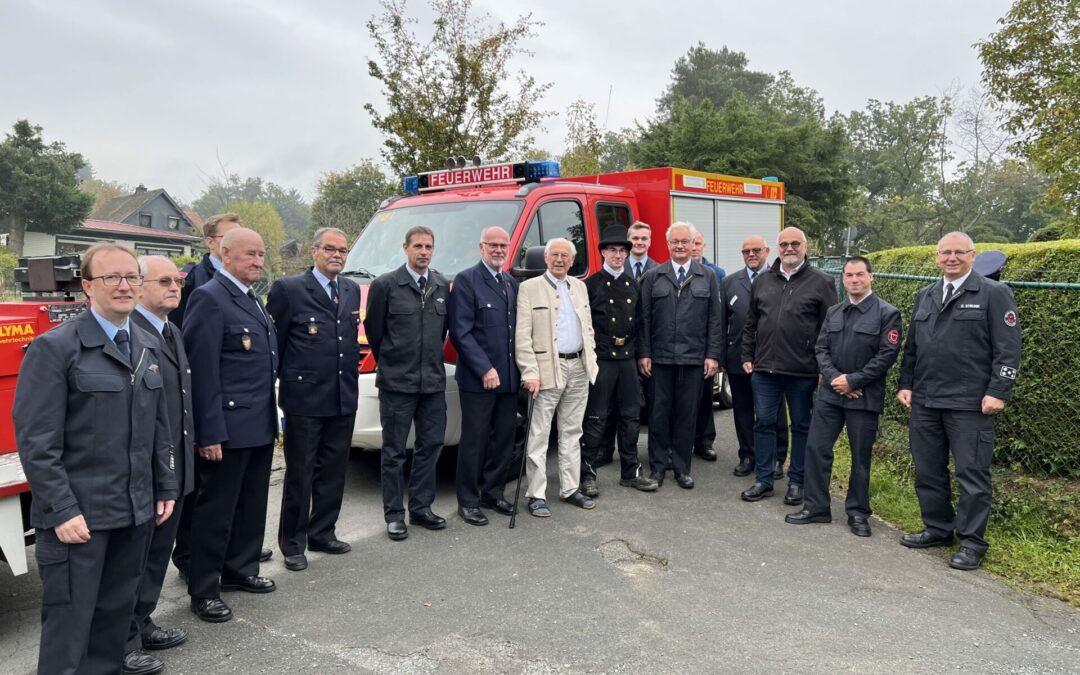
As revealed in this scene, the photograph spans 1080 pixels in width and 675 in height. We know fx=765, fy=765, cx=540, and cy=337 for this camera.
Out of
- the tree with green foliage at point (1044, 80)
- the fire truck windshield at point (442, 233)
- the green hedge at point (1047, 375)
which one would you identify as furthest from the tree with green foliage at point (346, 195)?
the green hedge at point (1047, 375)

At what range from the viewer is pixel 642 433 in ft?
26.1

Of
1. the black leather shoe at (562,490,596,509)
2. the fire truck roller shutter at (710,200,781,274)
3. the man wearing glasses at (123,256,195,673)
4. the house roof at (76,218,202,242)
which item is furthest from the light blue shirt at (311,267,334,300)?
the house roof at (76,218,202,242)

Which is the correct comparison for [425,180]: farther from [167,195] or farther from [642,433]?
[167,195]

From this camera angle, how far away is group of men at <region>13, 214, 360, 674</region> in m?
2.76

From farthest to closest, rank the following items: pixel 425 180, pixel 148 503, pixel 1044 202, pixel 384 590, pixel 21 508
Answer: pixel 1044 202
pixel 425 180
pixel 384 590
pixel 21 508
pixel 148 503

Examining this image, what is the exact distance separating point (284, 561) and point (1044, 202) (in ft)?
45.5

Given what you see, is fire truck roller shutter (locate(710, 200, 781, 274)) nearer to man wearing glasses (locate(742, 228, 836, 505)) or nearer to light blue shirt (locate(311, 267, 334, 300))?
man wearing glasses (locate(742, 228, 836, 505))

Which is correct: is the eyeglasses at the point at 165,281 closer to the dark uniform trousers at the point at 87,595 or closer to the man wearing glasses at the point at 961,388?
the dark uniform trousers at the point at 87,595

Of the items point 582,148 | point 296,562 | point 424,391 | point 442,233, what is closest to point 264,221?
point 582,148

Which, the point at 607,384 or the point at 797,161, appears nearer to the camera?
the point at 607,384

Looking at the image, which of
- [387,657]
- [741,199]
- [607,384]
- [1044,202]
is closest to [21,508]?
[387,657]

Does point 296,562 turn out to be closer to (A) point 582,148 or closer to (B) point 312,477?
(B) point 312,477

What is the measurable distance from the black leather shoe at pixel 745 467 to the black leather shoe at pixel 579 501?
60.8 inches

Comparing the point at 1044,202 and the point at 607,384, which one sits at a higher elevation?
the point at 1044,202
